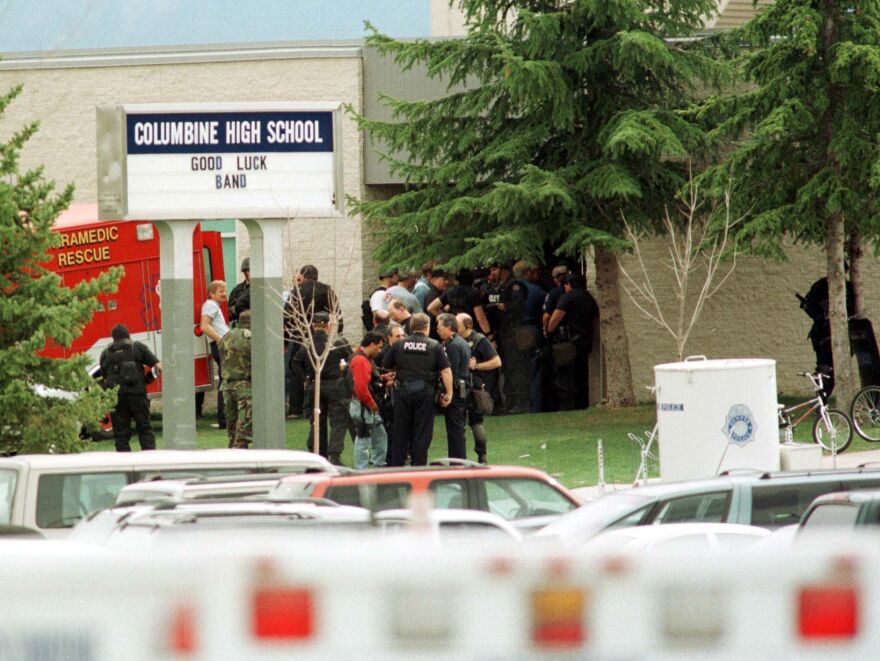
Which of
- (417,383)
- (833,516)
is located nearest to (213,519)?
(833,516)

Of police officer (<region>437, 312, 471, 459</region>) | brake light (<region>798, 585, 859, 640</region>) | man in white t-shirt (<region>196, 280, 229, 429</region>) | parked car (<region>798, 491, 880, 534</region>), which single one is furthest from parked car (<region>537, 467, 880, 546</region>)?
man in white t-shirt (<region>196, 280, 229, 429</region>)

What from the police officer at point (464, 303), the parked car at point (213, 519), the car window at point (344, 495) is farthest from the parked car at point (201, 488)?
the police officer at point (464, 303)

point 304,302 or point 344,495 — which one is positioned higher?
point 304,302

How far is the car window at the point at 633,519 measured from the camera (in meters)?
9.84

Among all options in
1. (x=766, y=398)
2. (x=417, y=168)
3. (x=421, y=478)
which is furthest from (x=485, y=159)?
(x=421, y=478)

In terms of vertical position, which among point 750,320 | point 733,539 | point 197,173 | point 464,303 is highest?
point 197,173

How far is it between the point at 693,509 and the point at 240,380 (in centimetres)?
835

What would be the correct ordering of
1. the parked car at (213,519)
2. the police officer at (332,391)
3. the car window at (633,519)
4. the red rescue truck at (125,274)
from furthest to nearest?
the red rescue truck at (125,274) → the police officer at (332,391) → the car window at (633,519) → the parked car at (213,519)

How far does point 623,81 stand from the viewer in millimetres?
22781

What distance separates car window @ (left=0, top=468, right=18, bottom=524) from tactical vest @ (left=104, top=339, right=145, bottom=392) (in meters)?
7.43

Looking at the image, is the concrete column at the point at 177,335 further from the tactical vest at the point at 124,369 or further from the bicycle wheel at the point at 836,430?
the bicycle wheel at the point at 836,430

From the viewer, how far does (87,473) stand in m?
11.0

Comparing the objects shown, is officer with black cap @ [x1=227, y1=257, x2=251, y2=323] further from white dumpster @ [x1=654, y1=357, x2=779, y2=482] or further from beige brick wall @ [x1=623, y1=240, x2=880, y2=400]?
white dumpster @ [x1=654, y1=357, x2=779, y2=482]

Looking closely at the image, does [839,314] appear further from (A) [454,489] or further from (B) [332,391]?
(A) [454,489]
